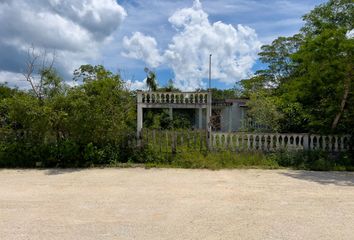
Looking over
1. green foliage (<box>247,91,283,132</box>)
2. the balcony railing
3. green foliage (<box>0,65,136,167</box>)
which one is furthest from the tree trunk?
green foliage (<box>0,65,136,167</box>)

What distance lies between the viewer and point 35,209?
17.9ft

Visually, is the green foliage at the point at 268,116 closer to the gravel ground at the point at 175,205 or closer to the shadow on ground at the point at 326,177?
the shadow on ground at the point at 326,177

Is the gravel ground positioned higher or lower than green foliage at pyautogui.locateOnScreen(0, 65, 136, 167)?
lower

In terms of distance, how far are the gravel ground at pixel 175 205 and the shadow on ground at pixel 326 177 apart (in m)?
0.03

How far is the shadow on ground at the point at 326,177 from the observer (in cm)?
794

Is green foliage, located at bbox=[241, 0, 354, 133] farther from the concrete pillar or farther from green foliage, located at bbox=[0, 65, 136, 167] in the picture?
green foliage, located at bbox=[0, 65, 136, 167]

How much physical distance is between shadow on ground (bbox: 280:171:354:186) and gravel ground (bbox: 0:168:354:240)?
27mm

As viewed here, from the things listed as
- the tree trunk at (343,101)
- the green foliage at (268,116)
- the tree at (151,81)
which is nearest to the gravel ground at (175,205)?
the tree trunk at (343,101)

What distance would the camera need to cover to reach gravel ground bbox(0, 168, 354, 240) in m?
4.40

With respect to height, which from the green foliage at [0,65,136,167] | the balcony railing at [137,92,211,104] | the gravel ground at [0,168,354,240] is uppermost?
the balcony railing at [137,92,211,104]

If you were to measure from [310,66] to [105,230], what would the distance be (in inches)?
346

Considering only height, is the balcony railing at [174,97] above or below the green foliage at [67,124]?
above

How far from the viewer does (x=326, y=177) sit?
337 inches

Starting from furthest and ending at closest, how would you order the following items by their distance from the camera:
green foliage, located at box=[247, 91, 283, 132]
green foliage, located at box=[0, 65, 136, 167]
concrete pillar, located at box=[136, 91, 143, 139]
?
green foliage, located at box=[247, 91, 283, 132] < concrete pillar, located at box=[136, 91, 143, 139] < green foliage, located at box=[0, 65, 136, 167]
